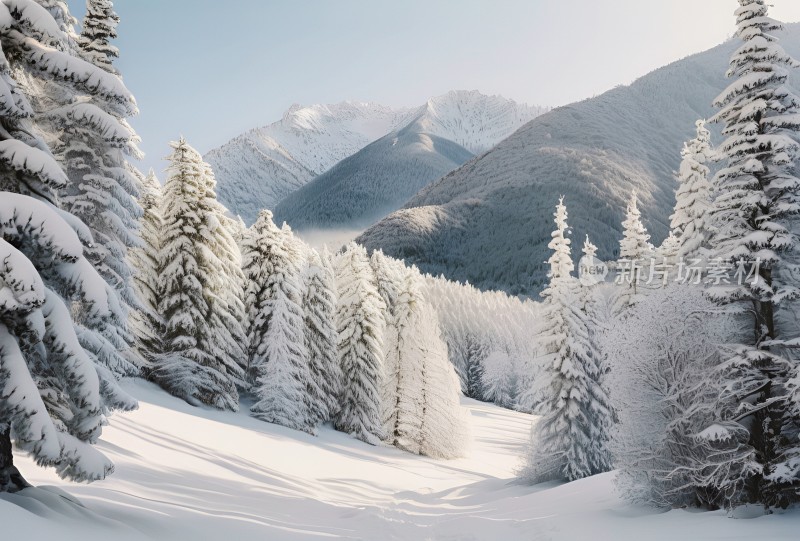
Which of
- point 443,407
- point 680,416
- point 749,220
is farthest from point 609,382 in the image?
point 443,407

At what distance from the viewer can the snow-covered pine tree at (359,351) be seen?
3878 centimetres

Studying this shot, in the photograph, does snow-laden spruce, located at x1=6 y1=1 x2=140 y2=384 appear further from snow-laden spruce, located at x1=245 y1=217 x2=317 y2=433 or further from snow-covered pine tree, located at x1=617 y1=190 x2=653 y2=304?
snow-covered pine tree, located at x1=617 y1=190 x2=653 y2=304

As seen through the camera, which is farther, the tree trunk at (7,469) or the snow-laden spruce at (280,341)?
the snow-laden spruce at (280,341)

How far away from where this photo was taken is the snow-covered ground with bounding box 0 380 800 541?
912 cm

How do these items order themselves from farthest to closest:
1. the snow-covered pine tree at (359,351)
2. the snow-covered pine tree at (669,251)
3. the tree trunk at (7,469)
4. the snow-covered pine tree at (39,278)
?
the snow-covered pine tree at (359,351), the snow-covered pine tree at (669,251), the tree trunk at (7,469), the snow-covered pine tree at (39,278)

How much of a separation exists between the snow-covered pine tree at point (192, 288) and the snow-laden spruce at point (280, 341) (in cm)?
306

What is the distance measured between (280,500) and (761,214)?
15.2m

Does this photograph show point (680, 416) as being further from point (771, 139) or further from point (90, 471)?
point (90, 471)

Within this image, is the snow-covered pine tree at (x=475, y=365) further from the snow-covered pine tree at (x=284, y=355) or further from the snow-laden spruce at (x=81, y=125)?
the snow-laden spruce at (x=81, y=125)

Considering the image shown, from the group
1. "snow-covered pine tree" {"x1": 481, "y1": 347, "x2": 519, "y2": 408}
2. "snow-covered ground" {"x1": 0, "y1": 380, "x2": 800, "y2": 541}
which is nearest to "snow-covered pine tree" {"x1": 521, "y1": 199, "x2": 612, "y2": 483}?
"snow-covered ground" {"x1": 0, "y1": 380, "x2": 800, "y2": 541}

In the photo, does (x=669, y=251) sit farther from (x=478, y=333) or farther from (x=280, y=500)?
(x=478, y=333)

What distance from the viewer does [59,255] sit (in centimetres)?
659

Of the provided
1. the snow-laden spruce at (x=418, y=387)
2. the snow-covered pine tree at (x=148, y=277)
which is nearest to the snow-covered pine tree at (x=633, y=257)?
the snow-laden spruce at (x=418, y=387)

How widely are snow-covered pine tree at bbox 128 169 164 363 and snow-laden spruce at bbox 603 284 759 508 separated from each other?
23066 mm
